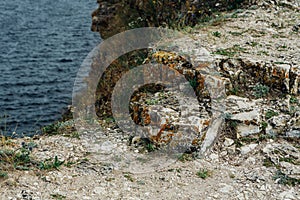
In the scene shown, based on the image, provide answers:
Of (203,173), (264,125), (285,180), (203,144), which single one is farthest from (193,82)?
(285,180)

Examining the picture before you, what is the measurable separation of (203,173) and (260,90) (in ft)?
8.30

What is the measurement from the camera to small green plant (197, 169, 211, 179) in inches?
248

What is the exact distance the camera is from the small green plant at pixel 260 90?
25.9ft

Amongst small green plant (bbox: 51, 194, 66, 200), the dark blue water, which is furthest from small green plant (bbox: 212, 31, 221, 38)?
small green plant (bbox: 51, 194, 66, 200)

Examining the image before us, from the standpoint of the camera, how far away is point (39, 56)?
19734mm

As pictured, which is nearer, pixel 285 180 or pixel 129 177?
pixel 285 180

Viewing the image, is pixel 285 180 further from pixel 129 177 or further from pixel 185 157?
pixel 129 177

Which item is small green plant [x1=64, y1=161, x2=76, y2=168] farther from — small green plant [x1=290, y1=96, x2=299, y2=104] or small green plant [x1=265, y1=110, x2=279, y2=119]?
small green plant [x1=290, y1=96, x2=299, y2=104]

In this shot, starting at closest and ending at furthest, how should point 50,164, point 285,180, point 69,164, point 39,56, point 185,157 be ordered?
point 285,180 < point 50,164 < point 69,164 < point 185,157 < point 39,56

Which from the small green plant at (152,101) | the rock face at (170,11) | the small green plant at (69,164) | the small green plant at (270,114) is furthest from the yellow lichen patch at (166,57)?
the small green plant at (69,164)

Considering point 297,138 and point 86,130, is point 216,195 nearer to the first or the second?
point 297,138

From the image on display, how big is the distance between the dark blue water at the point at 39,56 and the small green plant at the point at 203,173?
6.24 m

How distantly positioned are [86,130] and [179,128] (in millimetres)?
1940

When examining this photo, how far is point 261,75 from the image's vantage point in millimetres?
8164
